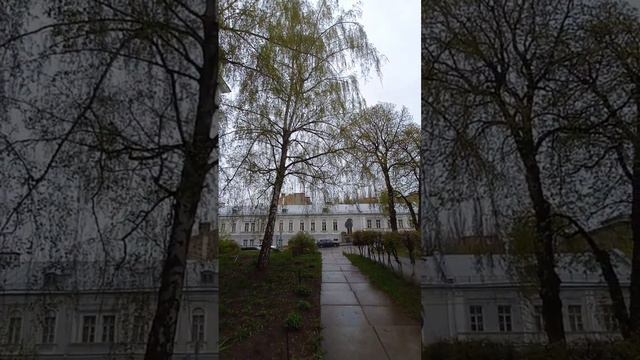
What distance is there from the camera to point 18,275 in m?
2.18

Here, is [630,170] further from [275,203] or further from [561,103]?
[275,203]

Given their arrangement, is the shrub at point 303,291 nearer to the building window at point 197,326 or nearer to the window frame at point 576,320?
the building window at point 197,326

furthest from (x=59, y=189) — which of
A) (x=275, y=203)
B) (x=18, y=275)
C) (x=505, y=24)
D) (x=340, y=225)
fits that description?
(x=505, y=24)

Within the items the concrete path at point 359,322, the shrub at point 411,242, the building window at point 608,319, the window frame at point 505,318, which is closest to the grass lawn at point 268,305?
the concrete path at point 359,322

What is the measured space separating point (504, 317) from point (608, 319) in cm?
62

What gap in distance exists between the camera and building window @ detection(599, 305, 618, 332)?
6.86 ft

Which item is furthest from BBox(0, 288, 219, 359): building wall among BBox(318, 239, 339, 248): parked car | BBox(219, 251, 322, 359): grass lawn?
BBox(318, 239, 339, 248): parked car

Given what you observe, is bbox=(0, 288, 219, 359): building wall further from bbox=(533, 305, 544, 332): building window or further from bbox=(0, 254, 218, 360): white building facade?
bbox=(533, 305, 544, 332): building window

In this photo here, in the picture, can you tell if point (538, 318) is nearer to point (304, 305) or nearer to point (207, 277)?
point (304, 305)

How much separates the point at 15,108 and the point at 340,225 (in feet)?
8.80

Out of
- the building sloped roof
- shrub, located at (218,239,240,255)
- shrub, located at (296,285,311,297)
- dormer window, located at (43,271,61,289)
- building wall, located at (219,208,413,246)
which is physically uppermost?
the building sloped roof

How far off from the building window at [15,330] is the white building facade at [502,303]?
2.49 meters

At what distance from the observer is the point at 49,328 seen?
2141 mm

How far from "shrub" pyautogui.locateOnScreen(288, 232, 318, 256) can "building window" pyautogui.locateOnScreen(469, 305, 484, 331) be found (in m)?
1.37
